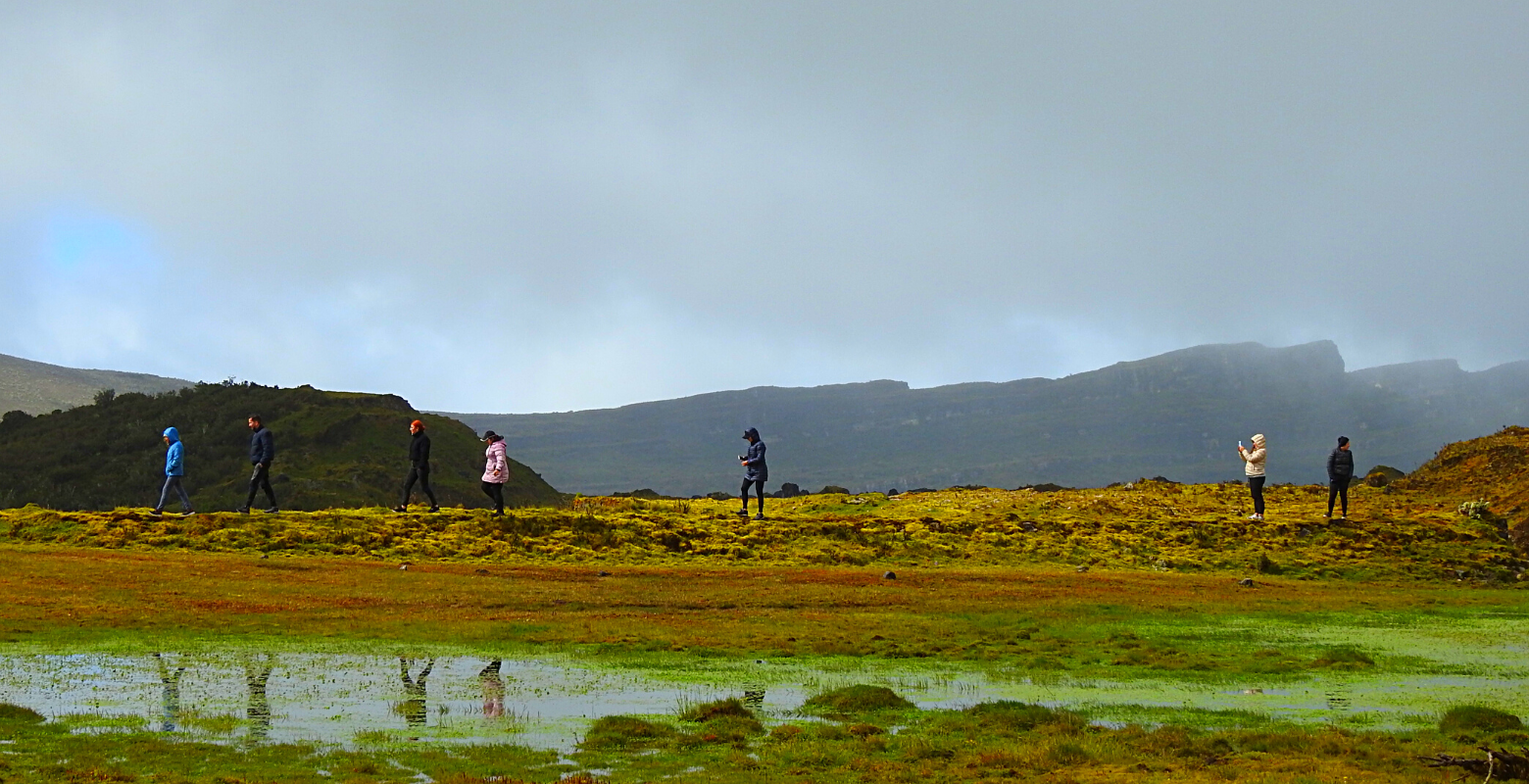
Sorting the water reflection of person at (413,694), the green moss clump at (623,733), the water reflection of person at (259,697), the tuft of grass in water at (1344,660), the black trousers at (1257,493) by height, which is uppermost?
the black trousers at (1257,493)

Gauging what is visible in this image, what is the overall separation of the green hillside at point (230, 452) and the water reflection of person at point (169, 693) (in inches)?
2036

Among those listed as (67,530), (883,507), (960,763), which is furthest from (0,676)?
(883,507)

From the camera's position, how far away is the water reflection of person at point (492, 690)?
12.8 metres

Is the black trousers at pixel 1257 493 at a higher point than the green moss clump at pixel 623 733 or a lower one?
higher

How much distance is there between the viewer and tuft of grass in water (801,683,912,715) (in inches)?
510

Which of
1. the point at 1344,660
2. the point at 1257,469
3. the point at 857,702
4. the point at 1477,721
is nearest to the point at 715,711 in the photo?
the point at 857,702

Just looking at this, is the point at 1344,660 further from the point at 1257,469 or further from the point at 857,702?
the point at 1257,469

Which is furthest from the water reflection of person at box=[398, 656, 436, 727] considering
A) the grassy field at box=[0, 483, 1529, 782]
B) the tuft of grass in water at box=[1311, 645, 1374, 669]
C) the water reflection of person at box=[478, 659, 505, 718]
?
the tuft of grass in water at box=[1311, 645, 1374, 669]

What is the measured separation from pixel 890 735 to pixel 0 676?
383 inches

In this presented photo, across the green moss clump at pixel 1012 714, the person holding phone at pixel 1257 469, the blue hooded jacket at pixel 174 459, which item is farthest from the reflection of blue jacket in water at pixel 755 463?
the green moss clump at pixel 1012 714

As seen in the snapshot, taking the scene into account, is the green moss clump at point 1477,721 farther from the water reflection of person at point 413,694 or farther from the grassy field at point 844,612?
the water reflection of person at point 413,694

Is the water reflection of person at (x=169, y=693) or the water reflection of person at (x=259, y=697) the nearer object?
the water reflection of person at (x=259, y=697)

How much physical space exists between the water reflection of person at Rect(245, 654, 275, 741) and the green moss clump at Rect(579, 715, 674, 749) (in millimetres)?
2785

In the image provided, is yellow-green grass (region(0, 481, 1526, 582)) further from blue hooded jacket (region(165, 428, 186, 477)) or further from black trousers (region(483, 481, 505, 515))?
blue hooded jacket (region(165, 428, 186, 477))
